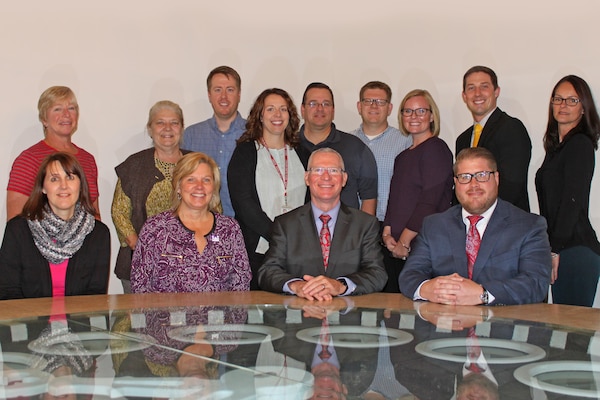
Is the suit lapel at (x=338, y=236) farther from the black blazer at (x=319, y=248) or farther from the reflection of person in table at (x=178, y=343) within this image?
the reflection of person in table at (x=178, y=343)

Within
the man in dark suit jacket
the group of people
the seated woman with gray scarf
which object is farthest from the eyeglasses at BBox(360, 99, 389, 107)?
the seated woman with gray scarf

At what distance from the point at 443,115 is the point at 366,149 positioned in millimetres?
1554

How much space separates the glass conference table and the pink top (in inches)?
22.7

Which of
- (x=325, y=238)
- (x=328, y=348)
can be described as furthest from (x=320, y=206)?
(x=328, y=348)

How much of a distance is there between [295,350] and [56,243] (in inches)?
76.6

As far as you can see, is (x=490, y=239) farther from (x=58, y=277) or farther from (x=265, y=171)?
(x=58, y=277)

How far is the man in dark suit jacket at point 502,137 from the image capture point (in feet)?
15.2

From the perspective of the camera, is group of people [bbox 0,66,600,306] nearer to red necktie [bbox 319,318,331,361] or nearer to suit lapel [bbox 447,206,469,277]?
suit lapel [bbox 447,206,469,277]

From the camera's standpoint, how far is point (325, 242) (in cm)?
386

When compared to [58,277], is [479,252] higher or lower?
higher

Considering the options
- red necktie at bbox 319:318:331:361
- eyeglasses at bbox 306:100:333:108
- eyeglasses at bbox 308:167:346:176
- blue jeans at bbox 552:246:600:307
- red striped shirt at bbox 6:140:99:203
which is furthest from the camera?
eyeglasses at bbox 306:100:333:108

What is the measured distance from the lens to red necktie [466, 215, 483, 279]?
11.5 ft

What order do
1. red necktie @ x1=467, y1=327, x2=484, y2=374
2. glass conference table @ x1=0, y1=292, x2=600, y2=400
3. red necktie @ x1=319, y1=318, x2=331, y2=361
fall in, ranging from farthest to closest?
red necktie @ x1=319, y1=318, x2=331, y2=361 → red necktie @ x1=467, y1=327, x2=484, y2=374 → glass conference table @ x1=0, y1=292, x2=600, y2=400

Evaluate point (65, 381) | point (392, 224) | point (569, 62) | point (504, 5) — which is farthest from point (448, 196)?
point (65, 381)
